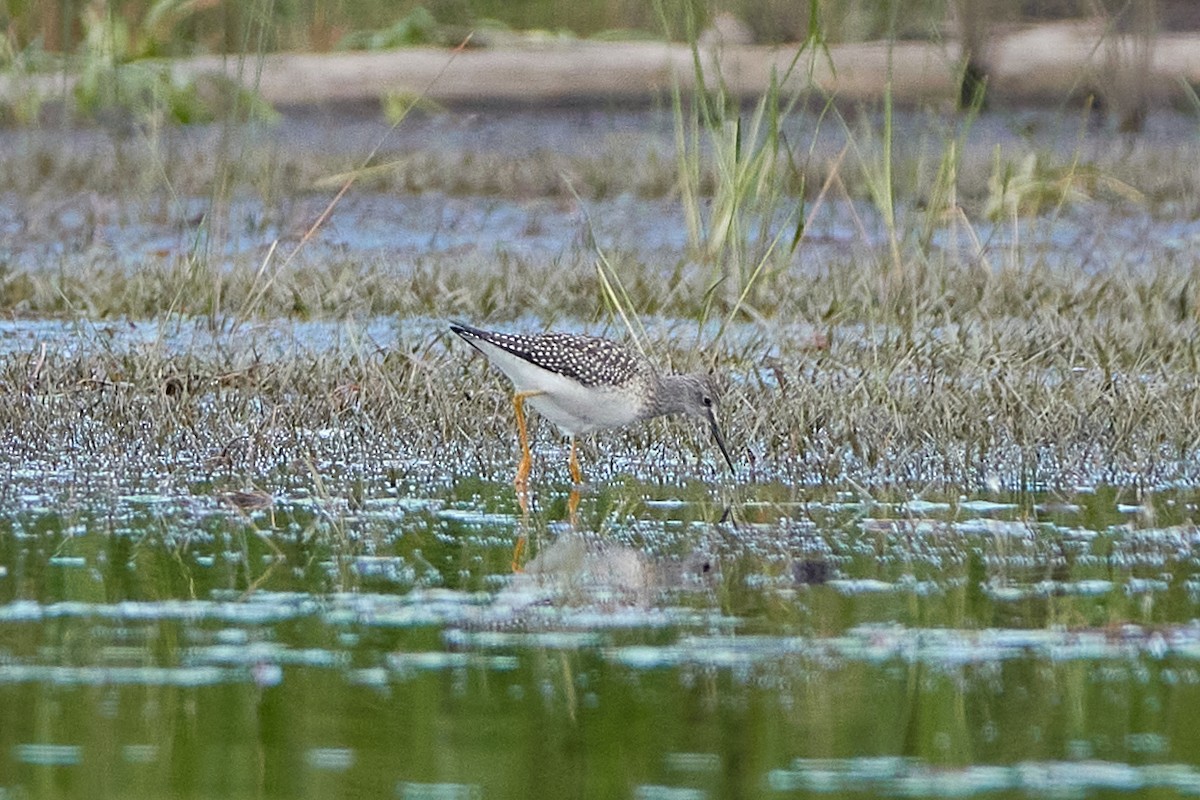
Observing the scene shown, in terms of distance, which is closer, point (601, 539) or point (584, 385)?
point (601, 539)

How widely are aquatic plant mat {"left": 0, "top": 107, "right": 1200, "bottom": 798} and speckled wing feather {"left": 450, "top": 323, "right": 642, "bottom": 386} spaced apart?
32 cm

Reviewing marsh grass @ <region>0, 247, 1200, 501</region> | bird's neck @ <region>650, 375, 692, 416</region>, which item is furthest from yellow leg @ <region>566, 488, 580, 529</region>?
bird's neck @ <region>650, 375, 692, 416</region>

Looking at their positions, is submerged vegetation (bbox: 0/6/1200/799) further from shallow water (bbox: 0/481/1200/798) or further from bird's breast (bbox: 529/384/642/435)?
bird's breast (bbox: 529/384/642/435)

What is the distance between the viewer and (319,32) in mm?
15617

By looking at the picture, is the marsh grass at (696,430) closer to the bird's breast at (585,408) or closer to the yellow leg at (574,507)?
the bird's breast at (585,408)

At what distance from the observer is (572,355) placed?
236 inches

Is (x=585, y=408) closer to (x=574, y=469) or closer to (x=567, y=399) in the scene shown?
(x=567, y=399)

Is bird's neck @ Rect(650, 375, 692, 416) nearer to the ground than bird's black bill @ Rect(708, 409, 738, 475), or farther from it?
farther from it

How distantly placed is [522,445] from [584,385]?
1.02ft

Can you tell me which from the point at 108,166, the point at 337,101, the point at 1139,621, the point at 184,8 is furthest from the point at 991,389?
the point at 184,8

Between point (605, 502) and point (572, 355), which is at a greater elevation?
point (572, 355)

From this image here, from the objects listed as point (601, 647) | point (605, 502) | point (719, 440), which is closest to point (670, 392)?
point (719, 440)

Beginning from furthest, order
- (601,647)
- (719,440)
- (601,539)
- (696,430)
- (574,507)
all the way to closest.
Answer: (696,430) → (719,440) → (574,507) → (601,539) → (601,647)

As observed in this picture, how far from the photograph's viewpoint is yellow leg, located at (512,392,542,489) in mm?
5930
